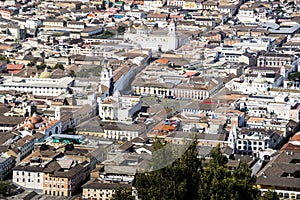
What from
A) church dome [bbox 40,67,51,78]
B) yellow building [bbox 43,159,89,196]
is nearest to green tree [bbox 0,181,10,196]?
yellow building [bbox 43,159,89,196]

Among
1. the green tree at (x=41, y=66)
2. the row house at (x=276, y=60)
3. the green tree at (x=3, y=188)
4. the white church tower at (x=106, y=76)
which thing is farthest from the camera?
the row house at (x=276, y=60)

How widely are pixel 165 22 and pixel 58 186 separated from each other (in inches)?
387

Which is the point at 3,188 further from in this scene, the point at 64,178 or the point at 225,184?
the point at 225,184

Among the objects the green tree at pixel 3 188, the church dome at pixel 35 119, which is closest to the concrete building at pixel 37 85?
the church dome at pixel 35 119

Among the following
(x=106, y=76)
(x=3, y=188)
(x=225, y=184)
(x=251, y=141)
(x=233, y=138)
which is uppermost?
(x=106, y=76)

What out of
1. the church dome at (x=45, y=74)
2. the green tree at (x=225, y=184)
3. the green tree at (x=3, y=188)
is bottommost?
the green tree at (x=3, y=188)

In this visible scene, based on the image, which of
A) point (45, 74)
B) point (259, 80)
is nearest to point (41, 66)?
point (45, 74)

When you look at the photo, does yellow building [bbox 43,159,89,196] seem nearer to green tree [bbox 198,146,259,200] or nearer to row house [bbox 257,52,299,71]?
green tree [bbox 198,146,259,200]

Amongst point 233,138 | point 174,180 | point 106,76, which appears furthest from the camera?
point 233,138

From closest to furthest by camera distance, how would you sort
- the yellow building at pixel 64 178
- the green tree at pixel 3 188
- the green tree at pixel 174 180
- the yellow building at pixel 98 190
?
1. the green tree at pixel 174 180
2. the yellow building at pixel 98 190
3. the green tree at pixel 3 188
4. the yellow building at pixel 64 178

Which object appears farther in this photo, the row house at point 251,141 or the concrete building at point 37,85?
the concrete building at point 37,85

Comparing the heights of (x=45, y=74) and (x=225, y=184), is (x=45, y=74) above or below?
below

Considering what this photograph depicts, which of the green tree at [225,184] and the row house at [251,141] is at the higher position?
the green tree at [225,184]

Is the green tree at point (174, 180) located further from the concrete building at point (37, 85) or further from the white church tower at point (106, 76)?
the concrete building at point (37, 85)
